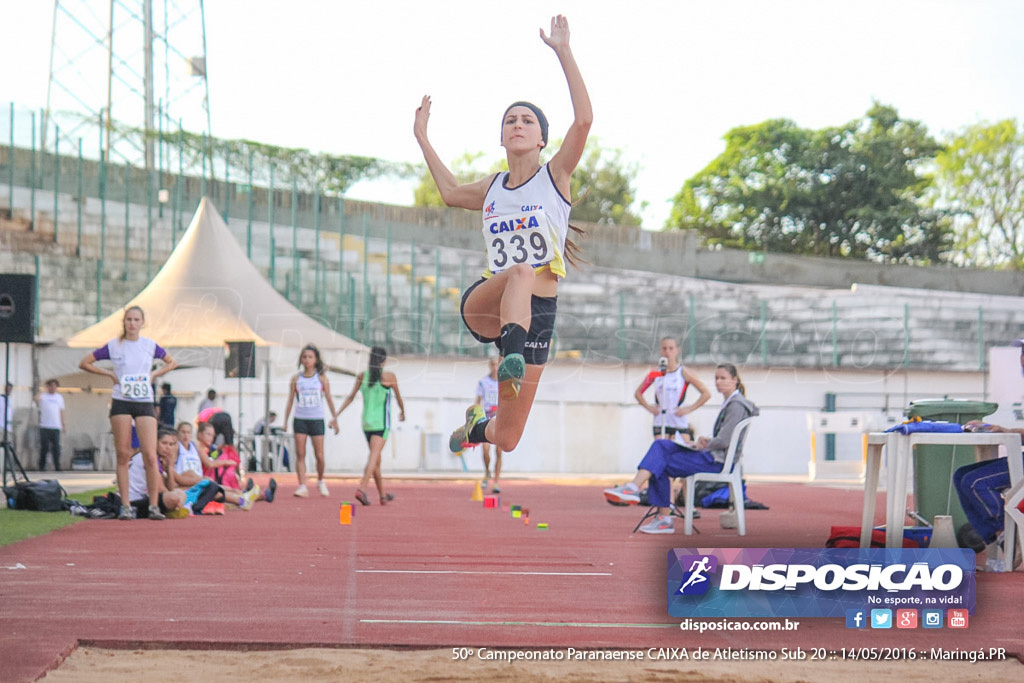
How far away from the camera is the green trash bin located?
8430 mm

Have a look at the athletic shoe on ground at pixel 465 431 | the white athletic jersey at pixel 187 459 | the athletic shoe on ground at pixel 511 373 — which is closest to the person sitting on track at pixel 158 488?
the white athletic jersey at pixel 187 459

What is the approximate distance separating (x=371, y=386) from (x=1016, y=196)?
4139 cm

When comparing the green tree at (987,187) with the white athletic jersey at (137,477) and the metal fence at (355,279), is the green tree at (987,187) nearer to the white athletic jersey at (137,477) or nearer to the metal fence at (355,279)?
the metal fence at (355,279)

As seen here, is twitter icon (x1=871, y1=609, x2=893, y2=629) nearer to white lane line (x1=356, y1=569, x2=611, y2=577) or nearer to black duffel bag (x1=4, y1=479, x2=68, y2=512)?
white lane line (x1=356, y1=569, x2=611, y2=577)

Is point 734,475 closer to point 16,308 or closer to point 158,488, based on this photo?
point 158,488

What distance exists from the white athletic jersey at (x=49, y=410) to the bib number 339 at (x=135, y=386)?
879 centimetres

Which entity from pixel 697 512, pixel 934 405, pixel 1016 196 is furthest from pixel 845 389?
pixel 1016 196

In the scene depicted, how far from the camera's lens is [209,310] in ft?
57.0

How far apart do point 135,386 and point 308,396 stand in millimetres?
3663

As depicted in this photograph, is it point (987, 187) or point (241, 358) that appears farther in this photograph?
point (987, 187)

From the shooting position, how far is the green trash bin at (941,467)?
8.43 meters

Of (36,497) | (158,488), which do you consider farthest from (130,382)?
(36,497)

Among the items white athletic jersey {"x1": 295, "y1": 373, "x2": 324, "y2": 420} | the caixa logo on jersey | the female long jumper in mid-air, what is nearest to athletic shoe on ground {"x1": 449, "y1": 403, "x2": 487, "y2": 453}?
the female long jumper in mid-air

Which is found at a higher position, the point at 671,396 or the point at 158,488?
the point at 671,396
